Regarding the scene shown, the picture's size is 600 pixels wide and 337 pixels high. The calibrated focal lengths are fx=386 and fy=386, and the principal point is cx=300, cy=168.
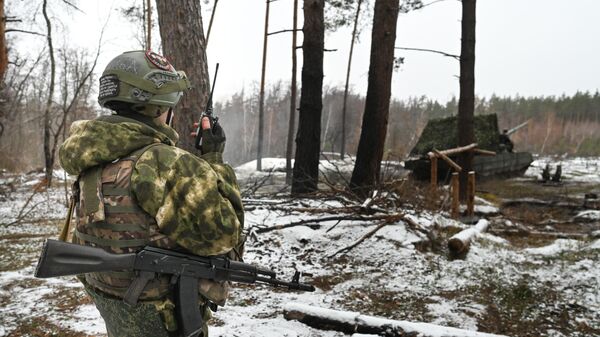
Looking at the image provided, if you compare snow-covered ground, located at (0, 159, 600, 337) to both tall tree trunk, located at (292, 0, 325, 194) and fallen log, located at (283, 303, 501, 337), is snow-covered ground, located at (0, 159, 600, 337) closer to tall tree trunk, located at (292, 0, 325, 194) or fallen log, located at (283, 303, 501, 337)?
fallen log, located at (283, 303, 501, 337)

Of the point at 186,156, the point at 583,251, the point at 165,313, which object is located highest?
the point at 186,156

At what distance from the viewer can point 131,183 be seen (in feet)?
5.31

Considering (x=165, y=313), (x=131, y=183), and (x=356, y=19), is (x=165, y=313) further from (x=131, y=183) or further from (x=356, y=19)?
(x=356, y=19)

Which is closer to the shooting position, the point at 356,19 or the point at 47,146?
the point at 47,146

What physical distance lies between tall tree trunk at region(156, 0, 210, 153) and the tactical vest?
7.75 ft

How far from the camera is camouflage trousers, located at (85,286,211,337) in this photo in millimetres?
1729

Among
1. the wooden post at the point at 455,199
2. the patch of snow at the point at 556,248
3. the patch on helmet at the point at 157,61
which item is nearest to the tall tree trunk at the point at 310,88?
the wooden post at the point at 455,199

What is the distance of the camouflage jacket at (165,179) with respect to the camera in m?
1.62

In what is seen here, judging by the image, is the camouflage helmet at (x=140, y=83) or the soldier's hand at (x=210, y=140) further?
the soldier's hand at (x=210, y=140)

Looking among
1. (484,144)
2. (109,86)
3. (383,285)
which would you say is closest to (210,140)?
(109,86)

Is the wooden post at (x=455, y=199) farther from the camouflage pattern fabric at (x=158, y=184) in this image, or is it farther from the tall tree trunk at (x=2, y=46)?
the tall tree trunk at (x=2, y=46)

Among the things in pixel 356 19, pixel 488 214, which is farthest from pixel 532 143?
pixel 488 214

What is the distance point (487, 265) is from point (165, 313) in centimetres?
443

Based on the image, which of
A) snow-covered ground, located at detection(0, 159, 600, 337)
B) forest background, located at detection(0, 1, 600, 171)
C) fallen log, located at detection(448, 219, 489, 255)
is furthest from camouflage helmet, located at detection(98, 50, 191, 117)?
forest background, located at detection(0, 1, 600, 171)
